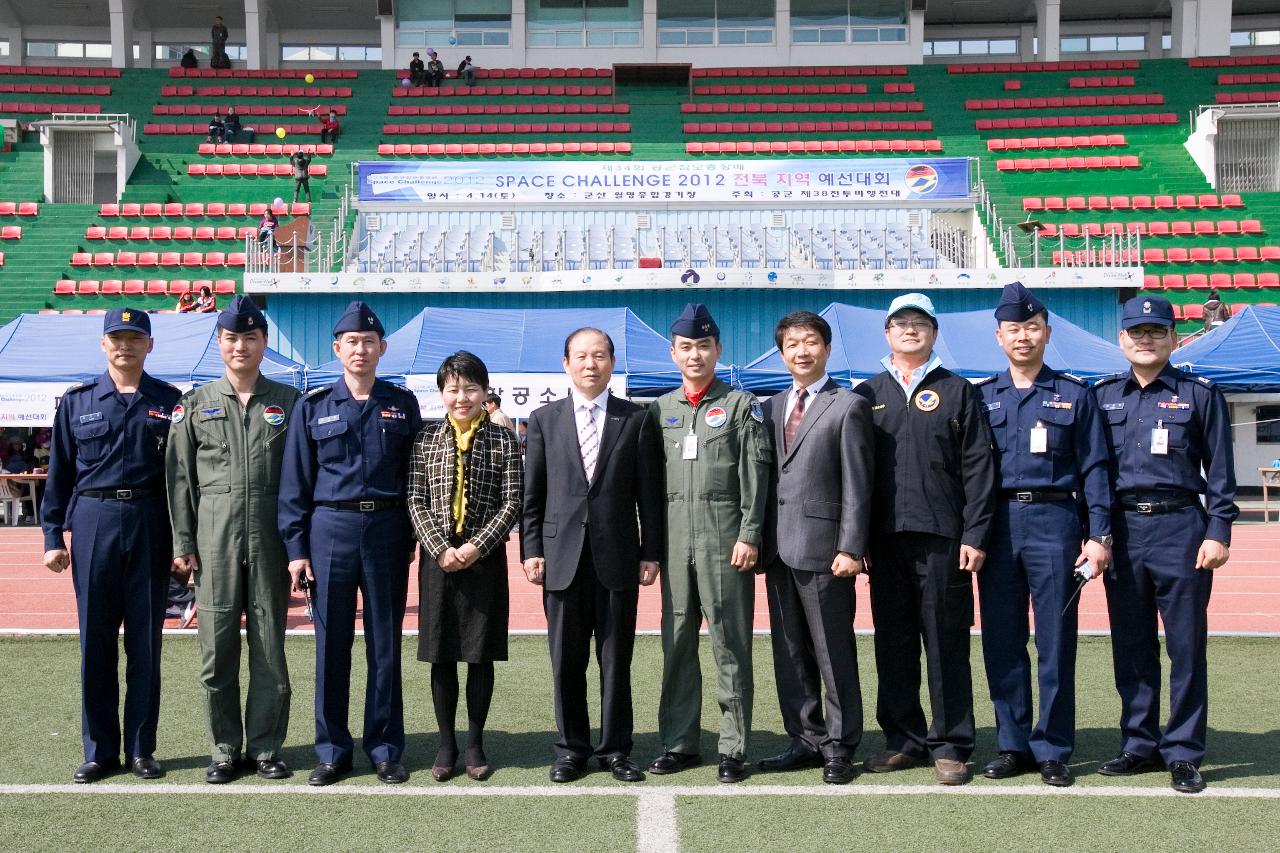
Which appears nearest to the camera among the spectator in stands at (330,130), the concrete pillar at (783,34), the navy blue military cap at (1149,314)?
the navy blue military cap at (1149,314)

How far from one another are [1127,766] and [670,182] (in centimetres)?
2228

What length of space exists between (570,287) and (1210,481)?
16.5 m

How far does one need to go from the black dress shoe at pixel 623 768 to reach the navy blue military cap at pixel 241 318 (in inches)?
92.1

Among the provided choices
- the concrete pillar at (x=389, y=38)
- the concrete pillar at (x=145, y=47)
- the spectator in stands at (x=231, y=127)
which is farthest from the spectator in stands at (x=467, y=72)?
the concrete pillar at (x=145, y=47)

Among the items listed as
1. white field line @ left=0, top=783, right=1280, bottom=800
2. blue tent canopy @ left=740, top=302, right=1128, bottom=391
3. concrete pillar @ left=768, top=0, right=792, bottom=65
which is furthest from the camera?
concrete pillar @ left=768, top=0, right=792, bottom=65

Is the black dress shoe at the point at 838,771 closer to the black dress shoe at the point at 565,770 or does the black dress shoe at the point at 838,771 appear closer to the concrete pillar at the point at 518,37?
the black dress shoe at the point at 565,770

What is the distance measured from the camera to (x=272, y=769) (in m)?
4.69

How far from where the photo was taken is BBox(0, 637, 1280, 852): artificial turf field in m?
3.94

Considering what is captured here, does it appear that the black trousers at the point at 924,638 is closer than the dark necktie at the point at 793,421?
Yes

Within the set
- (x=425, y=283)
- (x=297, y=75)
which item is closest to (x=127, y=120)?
(x=297, y=75)

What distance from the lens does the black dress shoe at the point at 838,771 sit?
458 cm

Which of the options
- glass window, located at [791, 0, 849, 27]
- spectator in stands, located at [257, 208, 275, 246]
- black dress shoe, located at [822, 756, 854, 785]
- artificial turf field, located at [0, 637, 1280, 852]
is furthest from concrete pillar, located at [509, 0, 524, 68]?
black dress shoe, located at [822, 756, 854, 785]

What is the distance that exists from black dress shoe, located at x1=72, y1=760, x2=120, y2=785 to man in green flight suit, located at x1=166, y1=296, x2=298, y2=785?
18.0 inches

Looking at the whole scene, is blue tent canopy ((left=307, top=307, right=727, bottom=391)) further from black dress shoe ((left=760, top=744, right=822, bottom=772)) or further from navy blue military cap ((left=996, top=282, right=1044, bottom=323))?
black dress shoe ((left=760, top=744, right=822, bottom=772))
